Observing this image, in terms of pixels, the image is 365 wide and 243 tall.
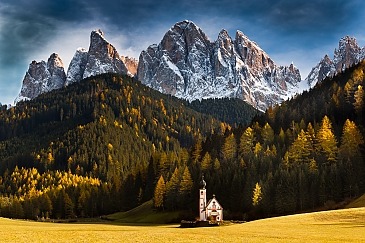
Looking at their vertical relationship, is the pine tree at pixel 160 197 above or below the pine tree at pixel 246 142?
below

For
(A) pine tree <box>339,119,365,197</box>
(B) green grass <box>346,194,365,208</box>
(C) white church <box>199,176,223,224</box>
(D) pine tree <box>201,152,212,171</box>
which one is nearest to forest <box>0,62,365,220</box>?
(D) pine tree <box>201,152,212,171</box>

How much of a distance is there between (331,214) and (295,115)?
90808 millimetres

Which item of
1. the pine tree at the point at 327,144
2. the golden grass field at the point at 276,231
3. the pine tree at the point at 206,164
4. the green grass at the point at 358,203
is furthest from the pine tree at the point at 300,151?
the golden grass field at the point at 276,231

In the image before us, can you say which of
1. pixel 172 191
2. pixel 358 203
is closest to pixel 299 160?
pixel 358 203

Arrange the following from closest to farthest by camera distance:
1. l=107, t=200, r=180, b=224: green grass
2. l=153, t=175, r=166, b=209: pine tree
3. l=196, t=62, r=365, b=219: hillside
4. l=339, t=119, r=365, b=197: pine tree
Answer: l=339, t=119, r=365, b=197: pine tree < l=196, t=62, r=365, b=219: hillside < l=107, t=200, r=180, b=224: green grass < l=153, t=175, r=166, b=209: pine tree

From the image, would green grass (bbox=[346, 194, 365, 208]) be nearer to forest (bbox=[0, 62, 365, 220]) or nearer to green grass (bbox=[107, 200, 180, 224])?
forest (bbox=[0, 62, 365, 220])

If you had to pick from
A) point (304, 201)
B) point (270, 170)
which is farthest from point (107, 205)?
point (304, 201)

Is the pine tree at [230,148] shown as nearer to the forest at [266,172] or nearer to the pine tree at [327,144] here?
the forest at [266,172]

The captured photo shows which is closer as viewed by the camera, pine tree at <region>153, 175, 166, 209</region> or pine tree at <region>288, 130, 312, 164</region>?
pine tree at <region>288, 130, 312, 164</region>

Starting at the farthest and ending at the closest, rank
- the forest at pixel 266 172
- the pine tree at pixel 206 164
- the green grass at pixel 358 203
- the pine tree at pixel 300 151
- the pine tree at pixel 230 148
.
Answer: the pine tree at pixel 230 148 < the pine tree at pixel 206 164 < the pine tree at pixel 300 151 < the forest at pixel 266 172 < the green grass at pixel 358 203

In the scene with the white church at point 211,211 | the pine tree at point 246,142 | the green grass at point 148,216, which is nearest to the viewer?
the white church at point 211,211

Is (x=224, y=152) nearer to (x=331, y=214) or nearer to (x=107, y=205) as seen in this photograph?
(x=107, y=205)

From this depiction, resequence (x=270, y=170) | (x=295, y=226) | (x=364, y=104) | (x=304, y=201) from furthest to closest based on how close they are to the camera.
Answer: (x=364, y=104) → (x=270, y=170) → (x=304, y=201) → (x=295, y=226)

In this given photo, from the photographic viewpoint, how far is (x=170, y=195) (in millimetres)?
127750
